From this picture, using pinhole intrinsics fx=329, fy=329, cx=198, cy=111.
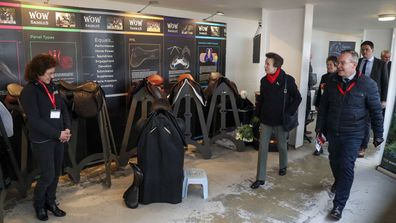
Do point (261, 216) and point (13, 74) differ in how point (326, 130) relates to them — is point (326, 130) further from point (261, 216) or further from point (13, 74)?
point (13, 74)

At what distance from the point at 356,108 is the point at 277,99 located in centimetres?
88

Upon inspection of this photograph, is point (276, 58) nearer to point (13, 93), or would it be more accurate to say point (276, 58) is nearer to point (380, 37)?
point (13, 93)

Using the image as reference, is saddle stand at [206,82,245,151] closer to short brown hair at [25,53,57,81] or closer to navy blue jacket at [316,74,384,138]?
navy blue jacket at [316,74,384,138]

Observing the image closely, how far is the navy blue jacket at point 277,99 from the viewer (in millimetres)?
3461

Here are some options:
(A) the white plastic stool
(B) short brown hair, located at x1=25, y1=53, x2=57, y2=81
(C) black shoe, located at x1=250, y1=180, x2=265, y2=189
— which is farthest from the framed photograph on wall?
(B) short brown hair, located at x1=25, y1=53, x2=57, y2=81

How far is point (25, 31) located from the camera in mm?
3439

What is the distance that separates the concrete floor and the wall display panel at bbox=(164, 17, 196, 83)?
1561mm

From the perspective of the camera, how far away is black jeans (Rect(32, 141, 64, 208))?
Answer: 265 centimetres

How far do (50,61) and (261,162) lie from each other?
Answer: 7.55ft

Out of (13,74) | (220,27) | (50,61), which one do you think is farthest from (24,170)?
(220,27)

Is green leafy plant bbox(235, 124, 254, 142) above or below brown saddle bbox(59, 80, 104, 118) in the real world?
below

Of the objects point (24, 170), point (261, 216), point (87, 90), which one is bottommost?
point (261, 216)

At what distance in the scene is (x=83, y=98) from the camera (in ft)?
11.4

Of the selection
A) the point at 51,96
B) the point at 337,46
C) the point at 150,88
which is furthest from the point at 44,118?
the point at 337,46
